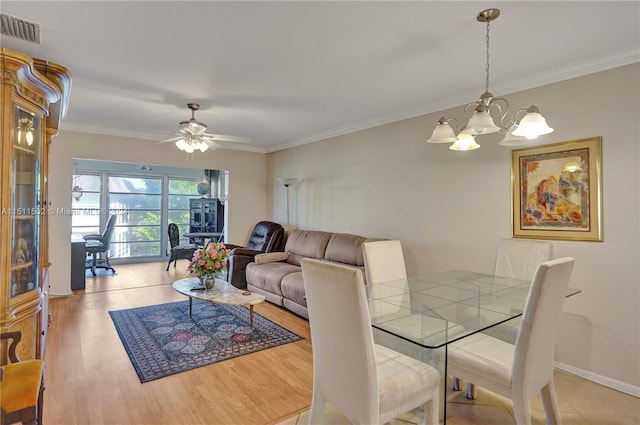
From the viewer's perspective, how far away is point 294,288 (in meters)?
4.02

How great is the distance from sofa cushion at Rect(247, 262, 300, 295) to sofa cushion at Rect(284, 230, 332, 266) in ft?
0.89

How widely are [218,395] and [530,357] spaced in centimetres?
201

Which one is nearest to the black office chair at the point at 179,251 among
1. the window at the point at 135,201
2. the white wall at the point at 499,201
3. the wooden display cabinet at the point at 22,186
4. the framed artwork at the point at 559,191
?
the window at the point at 135,201

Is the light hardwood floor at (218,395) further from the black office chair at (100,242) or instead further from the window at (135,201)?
the window at (135,201)

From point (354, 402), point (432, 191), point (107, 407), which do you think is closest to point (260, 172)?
point (432, 191)

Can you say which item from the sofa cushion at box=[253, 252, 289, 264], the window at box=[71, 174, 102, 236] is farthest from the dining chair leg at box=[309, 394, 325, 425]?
the window at box=[71, 174, 102, 236]

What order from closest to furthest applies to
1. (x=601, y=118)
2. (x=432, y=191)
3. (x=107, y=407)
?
(x=107, y=407) → (x=601, y=118) → (x=432, y=191)

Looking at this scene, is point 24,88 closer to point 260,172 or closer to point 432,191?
point 432,191

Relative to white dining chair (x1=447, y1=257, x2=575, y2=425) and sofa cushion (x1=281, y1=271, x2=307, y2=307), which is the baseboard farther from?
sofa cushion (x1=281, y1=271, x2=307, y2=307)

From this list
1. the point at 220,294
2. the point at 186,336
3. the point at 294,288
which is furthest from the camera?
the point at 294,288

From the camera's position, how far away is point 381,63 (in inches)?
107

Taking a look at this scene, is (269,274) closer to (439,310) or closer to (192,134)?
(192,134)

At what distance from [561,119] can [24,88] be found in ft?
12.9

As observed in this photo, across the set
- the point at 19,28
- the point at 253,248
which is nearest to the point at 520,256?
the point at 19,28
